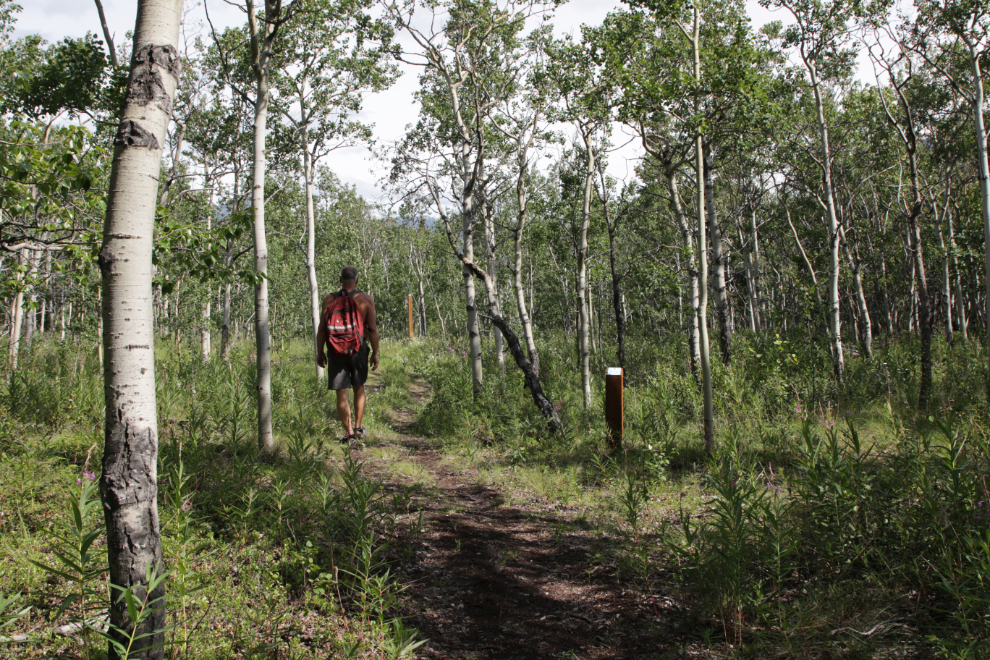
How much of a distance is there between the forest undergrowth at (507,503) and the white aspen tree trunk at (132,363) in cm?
24

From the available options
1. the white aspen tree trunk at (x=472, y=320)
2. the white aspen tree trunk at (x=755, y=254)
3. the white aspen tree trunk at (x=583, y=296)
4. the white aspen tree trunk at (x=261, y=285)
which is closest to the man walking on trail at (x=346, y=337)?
the white aspen tree trunk at (x=261, y=285)

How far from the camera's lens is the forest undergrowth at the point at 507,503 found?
259 centimetres

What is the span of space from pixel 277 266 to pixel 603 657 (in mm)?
19332

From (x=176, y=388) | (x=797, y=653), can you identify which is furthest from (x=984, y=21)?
(x=176, y=388)

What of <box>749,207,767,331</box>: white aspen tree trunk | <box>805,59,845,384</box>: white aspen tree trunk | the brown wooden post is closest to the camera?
the brown wooden post

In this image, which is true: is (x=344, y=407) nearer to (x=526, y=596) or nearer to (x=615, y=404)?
(x=615, y=404)

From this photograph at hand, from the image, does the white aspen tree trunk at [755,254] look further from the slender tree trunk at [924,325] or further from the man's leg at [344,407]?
the man's leg at [344,407]

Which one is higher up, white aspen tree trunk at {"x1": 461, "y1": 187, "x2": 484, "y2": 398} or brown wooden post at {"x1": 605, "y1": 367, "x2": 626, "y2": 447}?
white aspen tree trunk at {"x1": 461, "y1": 187, "x2": 484, "y2": 398}

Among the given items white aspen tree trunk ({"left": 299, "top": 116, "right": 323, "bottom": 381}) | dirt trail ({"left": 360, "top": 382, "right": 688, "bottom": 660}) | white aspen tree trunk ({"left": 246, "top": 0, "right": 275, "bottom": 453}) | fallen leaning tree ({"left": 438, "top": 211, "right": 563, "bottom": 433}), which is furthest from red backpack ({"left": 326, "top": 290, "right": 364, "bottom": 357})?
white aspen tree trunk ({"left": 299, "top": 116, "right": 323, "bottom": 381})

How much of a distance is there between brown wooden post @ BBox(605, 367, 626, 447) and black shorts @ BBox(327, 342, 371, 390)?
2.81m

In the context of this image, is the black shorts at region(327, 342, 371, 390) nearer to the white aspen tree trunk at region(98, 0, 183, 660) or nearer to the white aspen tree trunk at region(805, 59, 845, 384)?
the white aspen tree trunk at region(98, 0, 183, 660)

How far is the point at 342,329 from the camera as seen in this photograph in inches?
226

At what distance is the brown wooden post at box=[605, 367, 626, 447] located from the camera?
5.93 m

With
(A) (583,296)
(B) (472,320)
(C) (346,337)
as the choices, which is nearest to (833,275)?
(A) (583,296)
